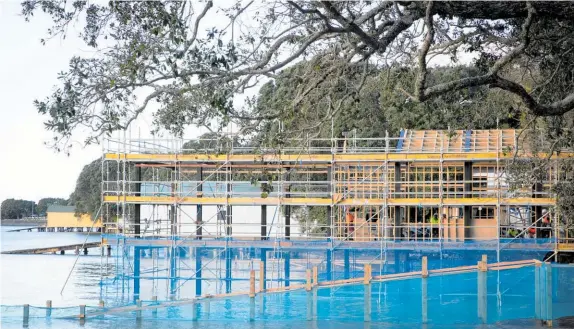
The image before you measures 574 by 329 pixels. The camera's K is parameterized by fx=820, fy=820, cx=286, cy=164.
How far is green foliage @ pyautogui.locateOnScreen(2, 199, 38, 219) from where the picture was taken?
74.5 m

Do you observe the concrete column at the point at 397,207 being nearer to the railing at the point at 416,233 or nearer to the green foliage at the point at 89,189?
the railing at the point at 416,233

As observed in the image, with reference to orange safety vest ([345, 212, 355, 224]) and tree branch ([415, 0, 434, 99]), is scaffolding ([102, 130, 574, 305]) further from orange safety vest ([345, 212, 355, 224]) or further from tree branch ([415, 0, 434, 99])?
tree branch ([415, 0, 434, 99])

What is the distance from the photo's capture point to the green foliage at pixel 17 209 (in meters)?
74.5

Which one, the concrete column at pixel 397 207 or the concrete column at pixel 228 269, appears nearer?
the concrete column at pixel 228 269

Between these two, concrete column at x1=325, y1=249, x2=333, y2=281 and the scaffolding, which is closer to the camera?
the scaffolding

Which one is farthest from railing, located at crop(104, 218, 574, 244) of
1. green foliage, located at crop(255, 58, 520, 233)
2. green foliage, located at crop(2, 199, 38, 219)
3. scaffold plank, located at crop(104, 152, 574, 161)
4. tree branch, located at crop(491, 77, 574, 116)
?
green foliage, located at crop(2, 199, 38, 219)

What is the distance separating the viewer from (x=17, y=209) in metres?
77.7

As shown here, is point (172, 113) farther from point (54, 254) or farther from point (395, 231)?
point (54, 254)

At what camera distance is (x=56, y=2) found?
11.3 m

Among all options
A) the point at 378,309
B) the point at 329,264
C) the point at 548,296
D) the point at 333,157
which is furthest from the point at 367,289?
the point at 329,264

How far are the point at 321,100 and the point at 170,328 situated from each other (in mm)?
7439

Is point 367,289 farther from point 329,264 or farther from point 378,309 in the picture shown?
A: point 329,264

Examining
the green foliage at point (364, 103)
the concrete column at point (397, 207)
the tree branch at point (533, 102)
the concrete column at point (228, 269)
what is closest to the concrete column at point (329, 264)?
the concrete column at point (397, 207)

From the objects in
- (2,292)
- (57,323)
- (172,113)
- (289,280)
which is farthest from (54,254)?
(172,113)
